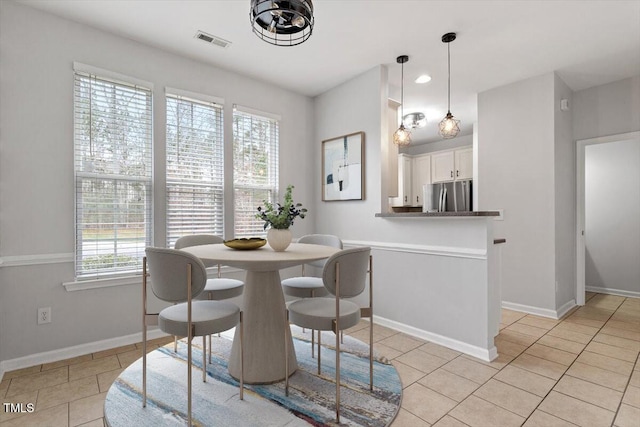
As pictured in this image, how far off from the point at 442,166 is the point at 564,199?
2.55 m

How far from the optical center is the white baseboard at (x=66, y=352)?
7.63 ft

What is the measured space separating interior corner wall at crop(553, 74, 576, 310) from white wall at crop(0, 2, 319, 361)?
432 centimetres

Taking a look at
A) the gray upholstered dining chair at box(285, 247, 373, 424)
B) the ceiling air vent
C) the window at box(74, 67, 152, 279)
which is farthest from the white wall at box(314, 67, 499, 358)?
the window at box(74, 67, 152, 279)

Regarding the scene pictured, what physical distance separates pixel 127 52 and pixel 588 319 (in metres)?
5.37

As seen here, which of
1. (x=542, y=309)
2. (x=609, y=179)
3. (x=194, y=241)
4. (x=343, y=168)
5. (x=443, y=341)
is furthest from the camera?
(x=609, y=179)

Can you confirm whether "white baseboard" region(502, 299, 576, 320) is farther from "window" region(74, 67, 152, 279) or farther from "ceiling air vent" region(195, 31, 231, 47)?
"ceiling air vent" region(195, 31, 231, 47)

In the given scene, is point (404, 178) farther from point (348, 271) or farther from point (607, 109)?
point (348, 271)

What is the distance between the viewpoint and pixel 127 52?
9.32ft

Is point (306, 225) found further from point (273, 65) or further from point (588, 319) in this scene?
point (588, 319)

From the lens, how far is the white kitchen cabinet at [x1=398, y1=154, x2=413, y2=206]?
6.50 metres

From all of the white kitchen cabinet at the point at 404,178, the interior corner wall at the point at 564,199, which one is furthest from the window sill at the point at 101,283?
the white kitchen cabinet at the point at 404,178

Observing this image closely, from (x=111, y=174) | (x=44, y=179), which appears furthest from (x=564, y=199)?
(x=44, y=179)

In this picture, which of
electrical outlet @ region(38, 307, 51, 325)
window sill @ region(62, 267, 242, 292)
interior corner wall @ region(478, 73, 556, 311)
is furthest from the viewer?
interior corner wall @ region(478, 73, 556, 311)

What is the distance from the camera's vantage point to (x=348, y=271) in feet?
5.82
